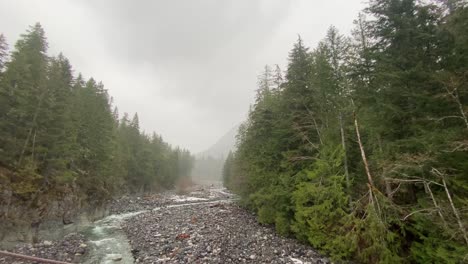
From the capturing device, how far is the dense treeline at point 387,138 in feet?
31.2

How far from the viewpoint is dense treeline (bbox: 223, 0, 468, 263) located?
31.2 feet

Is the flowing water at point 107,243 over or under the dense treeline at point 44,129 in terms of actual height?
under

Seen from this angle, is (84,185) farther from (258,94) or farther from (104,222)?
(258,94)

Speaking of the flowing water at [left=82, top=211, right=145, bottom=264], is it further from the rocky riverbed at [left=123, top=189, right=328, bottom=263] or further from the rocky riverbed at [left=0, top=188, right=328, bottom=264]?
the rocky riverbed at [left=123, top=189, right=328, bottom=263]

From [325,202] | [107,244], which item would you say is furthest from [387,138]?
[107,244]

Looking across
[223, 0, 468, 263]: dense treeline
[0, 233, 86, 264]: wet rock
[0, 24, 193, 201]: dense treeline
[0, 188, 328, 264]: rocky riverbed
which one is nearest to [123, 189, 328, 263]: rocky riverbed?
[0, 188, 328, 264]: rocky riverbed

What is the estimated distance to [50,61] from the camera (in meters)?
28.3

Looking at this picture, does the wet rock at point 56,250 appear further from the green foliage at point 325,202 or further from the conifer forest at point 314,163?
the green foliage at point 325,202

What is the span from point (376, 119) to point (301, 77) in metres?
8.56

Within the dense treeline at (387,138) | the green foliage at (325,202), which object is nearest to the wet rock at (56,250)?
the dense treeline at (387,138)

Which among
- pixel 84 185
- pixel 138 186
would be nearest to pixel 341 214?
pixel 84 185

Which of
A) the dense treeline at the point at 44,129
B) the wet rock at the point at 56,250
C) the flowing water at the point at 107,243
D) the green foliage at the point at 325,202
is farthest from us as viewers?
the dense treeline at the point at 44,129

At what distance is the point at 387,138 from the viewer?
41.4 ft

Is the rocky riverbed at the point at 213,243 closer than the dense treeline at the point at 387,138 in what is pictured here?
No
